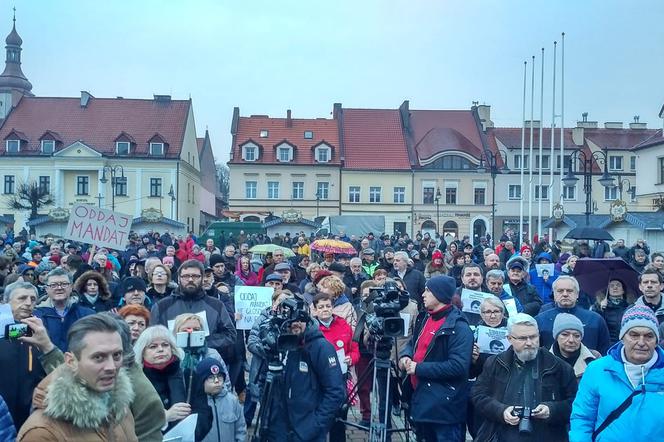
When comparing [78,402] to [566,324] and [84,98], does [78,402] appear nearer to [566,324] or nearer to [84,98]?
[566,324]

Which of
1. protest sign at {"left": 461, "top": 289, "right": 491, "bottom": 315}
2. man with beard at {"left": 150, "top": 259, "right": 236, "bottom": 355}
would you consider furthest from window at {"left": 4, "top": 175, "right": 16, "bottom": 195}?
protest sign at {"left": 461, "top": 289, "right": 491, "bottom": 315}

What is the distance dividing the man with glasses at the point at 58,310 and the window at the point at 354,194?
48504 millimetres

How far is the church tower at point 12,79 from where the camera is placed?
6134 centimetres

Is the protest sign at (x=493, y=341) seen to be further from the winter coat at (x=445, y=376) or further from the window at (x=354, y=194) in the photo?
the window at (x=354, y=194)

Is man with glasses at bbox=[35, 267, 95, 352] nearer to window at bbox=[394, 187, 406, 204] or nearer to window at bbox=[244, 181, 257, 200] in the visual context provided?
window at bbox=[244, 181, 257, 200]

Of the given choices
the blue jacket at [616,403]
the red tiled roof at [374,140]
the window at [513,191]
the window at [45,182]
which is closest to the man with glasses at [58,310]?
the blue jacket at [616,403]

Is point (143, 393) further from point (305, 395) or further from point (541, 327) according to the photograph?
point (541, 327)

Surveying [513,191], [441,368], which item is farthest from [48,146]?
[441,368]

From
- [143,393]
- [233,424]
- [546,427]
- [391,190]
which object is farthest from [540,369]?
[391,190]

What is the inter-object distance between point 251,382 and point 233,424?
2.15 m

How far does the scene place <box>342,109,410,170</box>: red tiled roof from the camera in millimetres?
55031

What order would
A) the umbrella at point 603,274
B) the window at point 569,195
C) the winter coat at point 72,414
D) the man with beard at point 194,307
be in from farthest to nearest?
the window at point 569,195 → the umbrella at point 603,274 → the man with beard at point 194,307 → the winter coat at point 72,414

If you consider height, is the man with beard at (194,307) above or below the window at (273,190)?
below

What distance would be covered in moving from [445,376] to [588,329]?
1.71 meters
